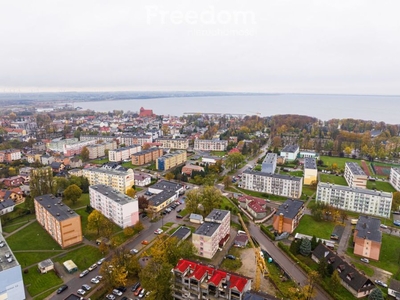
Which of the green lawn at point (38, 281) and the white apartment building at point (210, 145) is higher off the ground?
the white apartment building at point (210, 145)

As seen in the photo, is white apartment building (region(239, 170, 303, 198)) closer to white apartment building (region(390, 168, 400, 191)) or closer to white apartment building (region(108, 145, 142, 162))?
white apartment building (region(390, 168, 400, 191))

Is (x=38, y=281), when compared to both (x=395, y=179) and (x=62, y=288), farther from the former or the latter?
(x=395, y=179)

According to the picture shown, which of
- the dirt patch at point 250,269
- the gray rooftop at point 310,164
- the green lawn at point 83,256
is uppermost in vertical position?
the gray rooftop at point 310,164

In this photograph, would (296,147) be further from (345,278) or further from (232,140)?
(345,278)

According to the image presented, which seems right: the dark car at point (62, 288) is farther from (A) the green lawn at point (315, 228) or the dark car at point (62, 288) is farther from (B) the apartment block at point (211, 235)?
(A) the green lawn at point (315, 228)

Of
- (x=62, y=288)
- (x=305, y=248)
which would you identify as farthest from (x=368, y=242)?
(x=62, y=288)

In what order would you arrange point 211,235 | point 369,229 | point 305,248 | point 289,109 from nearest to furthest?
point 211,235 → point 305,248 → point 369,229 → point 289,109

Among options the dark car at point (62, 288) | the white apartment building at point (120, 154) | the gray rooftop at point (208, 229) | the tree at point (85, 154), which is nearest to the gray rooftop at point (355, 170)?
the gray rooftop at point (208, 229)

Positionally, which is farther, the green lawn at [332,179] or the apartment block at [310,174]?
the green lawn at [332,179]
